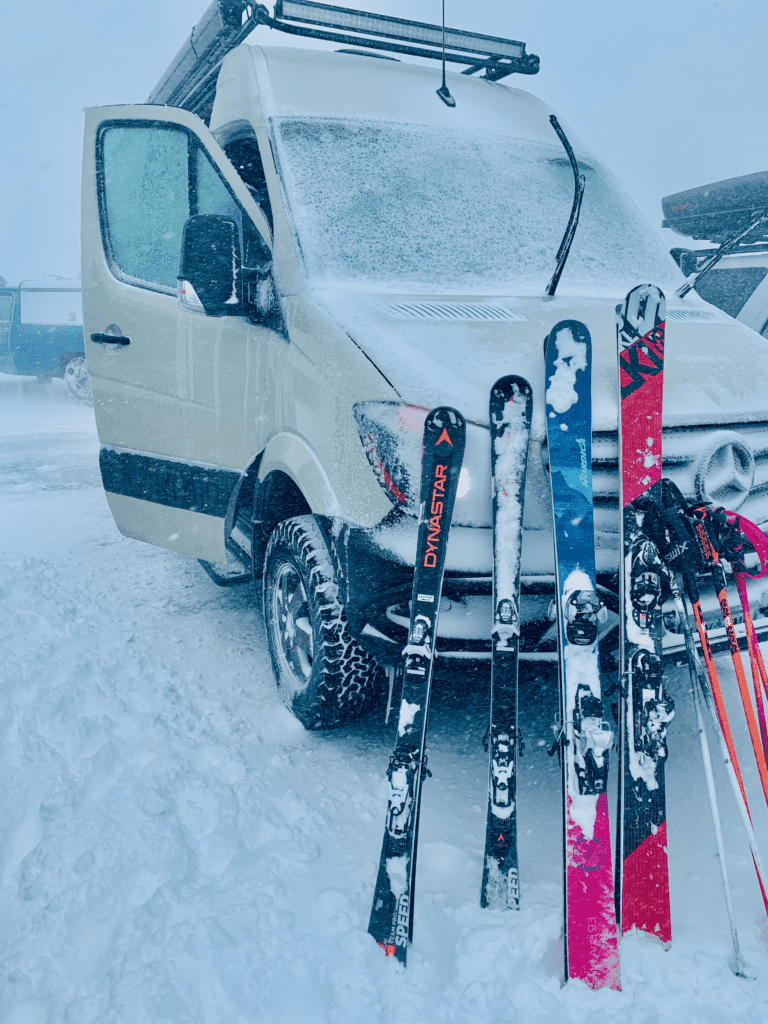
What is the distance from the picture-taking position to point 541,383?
85.1 inches

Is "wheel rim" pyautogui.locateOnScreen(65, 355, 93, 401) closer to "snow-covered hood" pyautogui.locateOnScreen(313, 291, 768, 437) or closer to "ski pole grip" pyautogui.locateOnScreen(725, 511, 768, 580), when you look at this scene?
"snow-covered hood" pyautogui.locateOnScreen(313, 291, 768, 437)

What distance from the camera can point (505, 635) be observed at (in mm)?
1990

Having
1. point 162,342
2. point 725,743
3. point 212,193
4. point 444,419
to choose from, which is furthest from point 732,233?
point 725,743

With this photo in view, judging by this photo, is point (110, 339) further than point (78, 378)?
No

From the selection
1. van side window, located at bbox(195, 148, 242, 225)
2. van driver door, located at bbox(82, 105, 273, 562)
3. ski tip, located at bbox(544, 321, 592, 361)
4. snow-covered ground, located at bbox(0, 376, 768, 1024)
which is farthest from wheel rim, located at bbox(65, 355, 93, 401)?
ski tip, located at bbox(544, 321, 592, 361)

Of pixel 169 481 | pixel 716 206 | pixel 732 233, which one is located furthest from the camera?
pixel 716 206

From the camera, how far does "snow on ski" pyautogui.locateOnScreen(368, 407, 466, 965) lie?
1874 millimetres

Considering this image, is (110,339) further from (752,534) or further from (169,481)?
(752,534)

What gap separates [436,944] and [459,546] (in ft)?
3.27

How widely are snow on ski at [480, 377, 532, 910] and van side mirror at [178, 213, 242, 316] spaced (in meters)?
1.18

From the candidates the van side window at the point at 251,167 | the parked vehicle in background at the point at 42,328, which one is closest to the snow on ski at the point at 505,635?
the van side window at the point at 251,167

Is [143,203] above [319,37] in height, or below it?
below

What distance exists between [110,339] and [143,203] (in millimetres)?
670

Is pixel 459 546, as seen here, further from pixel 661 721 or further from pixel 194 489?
pixel 194 489
